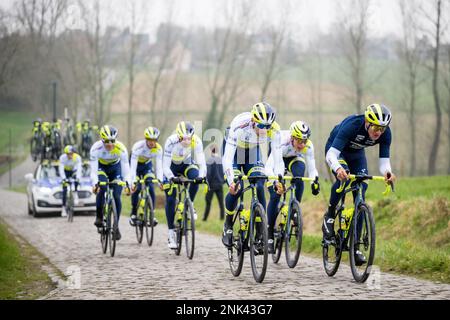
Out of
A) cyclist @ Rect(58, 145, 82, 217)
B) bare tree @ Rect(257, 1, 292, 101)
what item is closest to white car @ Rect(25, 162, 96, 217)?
cyclist @ Rect(58, 145, 82, 217)

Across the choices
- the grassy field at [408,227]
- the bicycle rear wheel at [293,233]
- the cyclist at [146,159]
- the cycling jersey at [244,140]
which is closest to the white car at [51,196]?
the grassy field at [408,227]

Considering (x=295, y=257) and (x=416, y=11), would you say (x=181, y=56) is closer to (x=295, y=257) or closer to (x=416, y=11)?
(x=416, y=11)

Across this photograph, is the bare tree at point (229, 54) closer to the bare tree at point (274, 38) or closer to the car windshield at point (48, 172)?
the bare tree at point (274, 38)

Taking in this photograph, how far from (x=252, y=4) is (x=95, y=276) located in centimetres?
4593

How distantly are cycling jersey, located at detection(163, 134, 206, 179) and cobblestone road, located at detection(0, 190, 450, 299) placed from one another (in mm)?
1488

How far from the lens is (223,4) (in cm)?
5403

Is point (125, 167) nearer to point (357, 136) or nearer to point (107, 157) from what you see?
point (107, 157)

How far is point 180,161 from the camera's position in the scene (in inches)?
528

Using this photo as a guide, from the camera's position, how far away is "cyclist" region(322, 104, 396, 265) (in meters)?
8.71

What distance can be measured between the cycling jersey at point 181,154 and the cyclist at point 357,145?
3269 millimetres

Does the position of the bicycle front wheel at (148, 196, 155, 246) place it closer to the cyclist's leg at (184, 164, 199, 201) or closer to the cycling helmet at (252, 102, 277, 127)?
the cyclist's leg at (184, 164, 199, 201)

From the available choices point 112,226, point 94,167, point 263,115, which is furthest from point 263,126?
point 94,167

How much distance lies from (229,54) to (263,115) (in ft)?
161
